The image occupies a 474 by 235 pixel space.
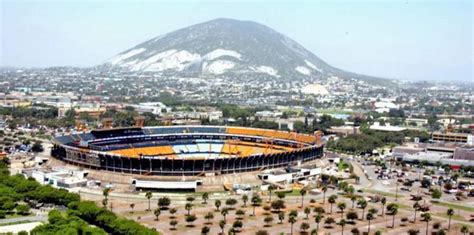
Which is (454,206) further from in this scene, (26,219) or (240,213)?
(26,219)

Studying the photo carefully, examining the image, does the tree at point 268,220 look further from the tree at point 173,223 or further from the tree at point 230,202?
the tree at point 173,223

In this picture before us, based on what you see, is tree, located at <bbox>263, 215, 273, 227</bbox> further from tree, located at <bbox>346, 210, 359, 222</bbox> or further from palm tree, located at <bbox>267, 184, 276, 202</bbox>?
palm tree, located at <bbox>267, 184, 276, 202</bbox>

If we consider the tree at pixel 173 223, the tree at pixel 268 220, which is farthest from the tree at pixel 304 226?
the tree at pixel 173 223

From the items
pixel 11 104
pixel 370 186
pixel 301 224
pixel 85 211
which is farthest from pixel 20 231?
pixel 11 104

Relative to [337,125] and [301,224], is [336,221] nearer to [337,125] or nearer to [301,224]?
[301,224]

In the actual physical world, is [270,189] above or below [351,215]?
above

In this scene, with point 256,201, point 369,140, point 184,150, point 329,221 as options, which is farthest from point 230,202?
point 369,140
